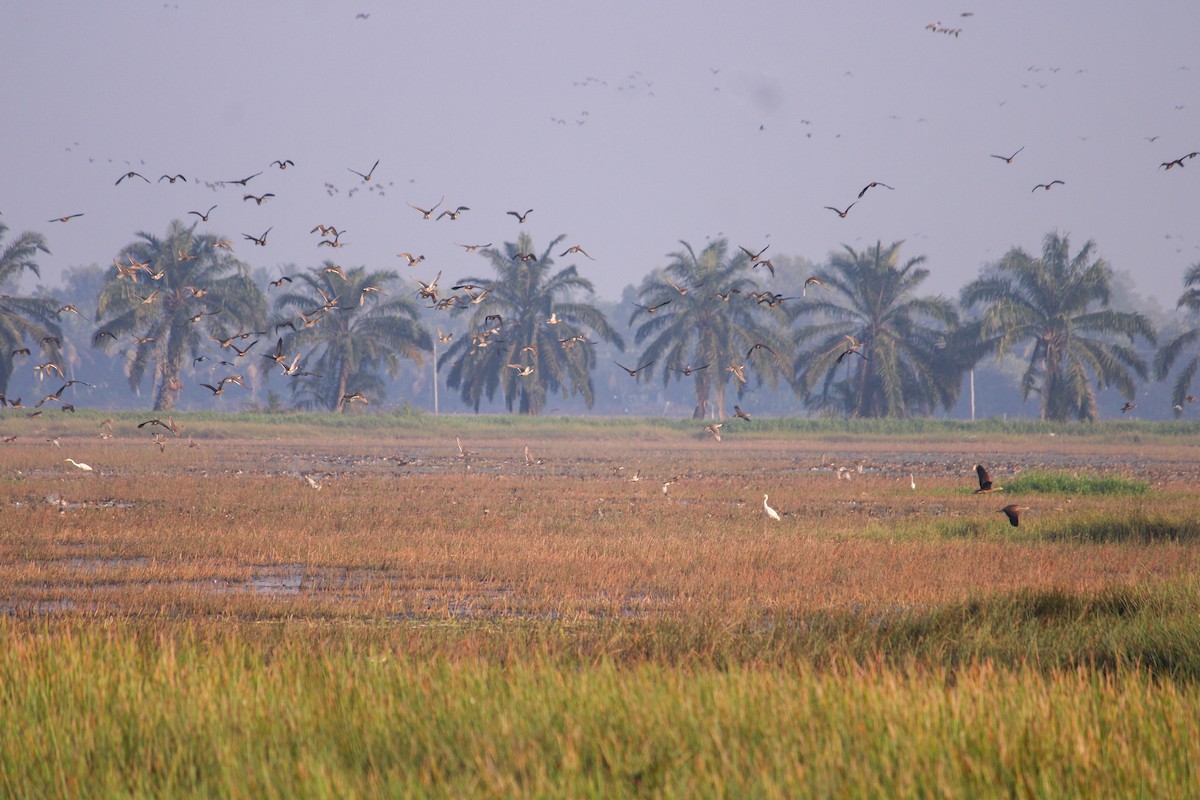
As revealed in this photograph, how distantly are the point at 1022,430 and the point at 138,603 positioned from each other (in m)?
49.4

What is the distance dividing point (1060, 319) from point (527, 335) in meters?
23.6

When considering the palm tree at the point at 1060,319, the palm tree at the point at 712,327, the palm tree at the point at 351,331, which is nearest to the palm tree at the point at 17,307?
the palm tree at the point at 351,331

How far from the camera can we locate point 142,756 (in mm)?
5719

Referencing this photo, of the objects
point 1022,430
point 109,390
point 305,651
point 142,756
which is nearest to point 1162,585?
point 305,651

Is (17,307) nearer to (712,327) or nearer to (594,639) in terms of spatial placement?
(712,327)

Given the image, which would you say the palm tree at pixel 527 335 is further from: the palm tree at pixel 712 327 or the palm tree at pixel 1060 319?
the palm tree at pixel 1060 319

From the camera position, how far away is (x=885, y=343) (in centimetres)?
5222

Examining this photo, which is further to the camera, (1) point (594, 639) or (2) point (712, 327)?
(2) point (712, 327)

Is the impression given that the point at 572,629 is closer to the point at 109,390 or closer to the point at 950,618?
the point at 950,618

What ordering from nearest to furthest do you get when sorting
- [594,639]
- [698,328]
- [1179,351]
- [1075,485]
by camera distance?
[594,639] → [1075,485] → [1179,351] → [698,328]

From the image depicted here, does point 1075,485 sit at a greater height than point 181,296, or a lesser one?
lesser

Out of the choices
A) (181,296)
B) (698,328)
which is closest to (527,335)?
(698,328)

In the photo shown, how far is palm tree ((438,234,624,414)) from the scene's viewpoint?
56969 millimetres

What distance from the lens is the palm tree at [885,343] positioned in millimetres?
52094
